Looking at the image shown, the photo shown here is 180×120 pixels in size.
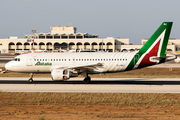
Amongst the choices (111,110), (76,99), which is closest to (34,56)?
(76,99)

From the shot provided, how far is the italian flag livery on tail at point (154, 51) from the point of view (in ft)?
111

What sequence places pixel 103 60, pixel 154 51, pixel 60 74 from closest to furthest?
pixel 60 74, pixel 103 60, pixel 154 51

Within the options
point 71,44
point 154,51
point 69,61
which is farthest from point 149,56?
point 71,44

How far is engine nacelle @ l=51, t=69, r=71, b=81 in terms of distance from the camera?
3078 cm

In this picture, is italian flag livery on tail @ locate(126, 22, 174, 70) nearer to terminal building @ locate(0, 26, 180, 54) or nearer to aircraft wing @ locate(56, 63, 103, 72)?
aircraft wing @ locate(56, 63, 103, 72)

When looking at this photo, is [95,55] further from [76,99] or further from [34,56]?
[76,99]

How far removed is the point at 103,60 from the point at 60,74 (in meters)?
6.02

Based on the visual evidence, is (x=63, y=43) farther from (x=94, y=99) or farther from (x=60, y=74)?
(x=94, y=99)

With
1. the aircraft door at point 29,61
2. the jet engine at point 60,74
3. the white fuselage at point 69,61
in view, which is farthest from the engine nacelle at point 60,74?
the aircraft door at point 29,61

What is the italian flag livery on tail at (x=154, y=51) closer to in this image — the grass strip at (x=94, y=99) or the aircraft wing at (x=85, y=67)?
the aircraft wing at (x=85, y=67)

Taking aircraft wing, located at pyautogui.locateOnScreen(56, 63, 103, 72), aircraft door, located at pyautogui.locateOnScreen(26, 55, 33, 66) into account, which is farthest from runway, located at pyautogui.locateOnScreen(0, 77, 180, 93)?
aircraft door, located at pyautogui.locateOnScreen(26, 55, 33, 66)

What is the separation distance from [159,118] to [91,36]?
165596 millimetres

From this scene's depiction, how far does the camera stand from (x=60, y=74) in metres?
30.8

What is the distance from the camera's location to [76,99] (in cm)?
2255
